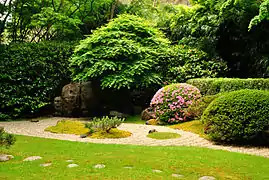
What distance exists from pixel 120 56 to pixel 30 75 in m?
4.60

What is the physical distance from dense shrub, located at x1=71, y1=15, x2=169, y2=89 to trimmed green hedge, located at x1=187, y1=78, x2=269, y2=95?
203 centimetres

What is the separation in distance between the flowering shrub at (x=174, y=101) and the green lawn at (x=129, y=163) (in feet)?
13.8

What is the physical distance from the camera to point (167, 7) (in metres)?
20.6

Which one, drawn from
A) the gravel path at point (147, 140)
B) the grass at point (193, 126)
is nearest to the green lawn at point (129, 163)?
the gravel path at point (147, 140)

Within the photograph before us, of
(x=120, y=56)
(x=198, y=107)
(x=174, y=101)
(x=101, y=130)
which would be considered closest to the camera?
(x=101, y=130)

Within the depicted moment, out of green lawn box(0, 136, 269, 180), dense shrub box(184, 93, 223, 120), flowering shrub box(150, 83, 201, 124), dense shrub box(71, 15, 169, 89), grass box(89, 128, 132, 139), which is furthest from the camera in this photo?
dense shrub box(71, 15, 169, 89)

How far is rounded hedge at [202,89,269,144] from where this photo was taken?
25.5 feet

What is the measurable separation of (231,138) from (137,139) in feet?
8.42

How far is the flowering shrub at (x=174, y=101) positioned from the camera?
11.4 m

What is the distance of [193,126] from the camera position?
1038cm

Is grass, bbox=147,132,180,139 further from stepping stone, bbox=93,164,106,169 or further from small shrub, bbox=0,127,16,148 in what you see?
small shrub, bbox=0,127,16,148

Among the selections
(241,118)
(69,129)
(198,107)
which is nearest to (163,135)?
(198,107)

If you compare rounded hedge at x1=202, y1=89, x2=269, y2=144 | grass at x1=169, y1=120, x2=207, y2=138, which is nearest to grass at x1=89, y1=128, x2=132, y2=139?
grass at x1=169, y1=120, x2=207, y2=138

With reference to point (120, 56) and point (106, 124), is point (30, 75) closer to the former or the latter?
point (120, 56)
